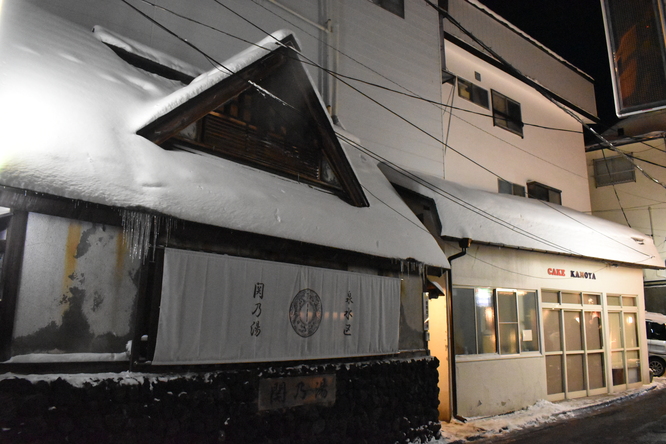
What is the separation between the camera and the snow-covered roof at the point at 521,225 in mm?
10836

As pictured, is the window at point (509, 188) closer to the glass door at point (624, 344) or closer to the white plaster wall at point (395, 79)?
the white plaster wall at point (395, 79)

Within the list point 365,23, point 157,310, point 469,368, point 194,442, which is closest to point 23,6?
point 157,310

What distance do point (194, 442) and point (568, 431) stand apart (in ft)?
28.2

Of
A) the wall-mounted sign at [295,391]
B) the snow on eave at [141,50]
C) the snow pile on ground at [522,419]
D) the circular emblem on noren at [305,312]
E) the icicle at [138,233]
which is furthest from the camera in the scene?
the snow pile on ground at [522,419]

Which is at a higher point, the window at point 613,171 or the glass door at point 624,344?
the window at point 613,171

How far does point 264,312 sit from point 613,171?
23.8 m

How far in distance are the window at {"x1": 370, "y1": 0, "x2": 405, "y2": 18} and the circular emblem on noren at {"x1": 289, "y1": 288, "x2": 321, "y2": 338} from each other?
33.0ft

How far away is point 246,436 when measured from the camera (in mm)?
6035

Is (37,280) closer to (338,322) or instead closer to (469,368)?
(338,322)

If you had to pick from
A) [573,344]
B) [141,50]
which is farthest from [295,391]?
[573,344]

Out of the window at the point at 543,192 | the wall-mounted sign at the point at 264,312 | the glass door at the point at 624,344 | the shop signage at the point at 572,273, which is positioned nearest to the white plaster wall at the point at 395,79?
the shop signage at the point at 572,273

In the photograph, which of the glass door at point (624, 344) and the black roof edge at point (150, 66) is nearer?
the black roof edge at point (150, 66)

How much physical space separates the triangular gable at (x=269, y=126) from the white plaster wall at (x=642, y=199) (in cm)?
1968

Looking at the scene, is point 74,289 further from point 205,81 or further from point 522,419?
point 522,419
